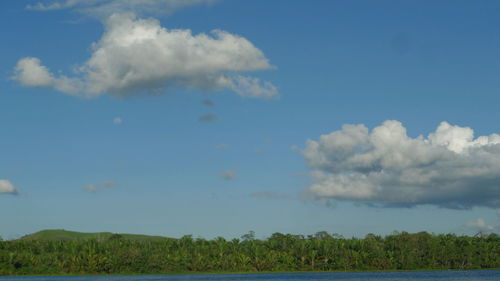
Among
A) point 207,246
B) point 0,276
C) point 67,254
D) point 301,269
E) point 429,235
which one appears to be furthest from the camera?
point 429,235

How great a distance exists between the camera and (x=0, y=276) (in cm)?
13650

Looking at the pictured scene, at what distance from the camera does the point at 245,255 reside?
16375cm

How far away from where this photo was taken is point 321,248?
166625 mm

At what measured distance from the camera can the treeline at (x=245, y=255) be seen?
145 meters

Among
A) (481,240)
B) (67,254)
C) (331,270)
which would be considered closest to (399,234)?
(481,240)

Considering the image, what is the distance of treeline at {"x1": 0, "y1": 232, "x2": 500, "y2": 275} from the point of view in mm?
145125

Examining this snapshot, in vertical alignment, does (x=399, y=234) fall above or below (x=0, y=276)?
above

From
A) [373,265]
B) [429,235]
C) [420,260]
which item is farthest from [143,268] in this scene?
[429,235]

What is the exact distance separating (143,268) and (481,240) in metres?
99.6

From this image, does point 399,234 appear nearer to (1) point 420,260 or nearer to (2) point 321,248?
(1) point 420,260

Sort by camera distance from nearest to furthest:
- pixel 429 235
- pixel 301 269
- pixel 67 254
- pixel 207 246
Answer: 1. pixel 67 254
2. pixel 301 269
3. pixel 207 246
4. pixel 429 235

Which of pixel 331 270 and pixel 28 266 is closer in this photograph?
pixel 28 266

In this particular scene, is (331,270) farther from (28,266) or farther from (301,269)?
(28,266)

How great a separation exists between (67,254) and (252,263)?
46.6 metres
